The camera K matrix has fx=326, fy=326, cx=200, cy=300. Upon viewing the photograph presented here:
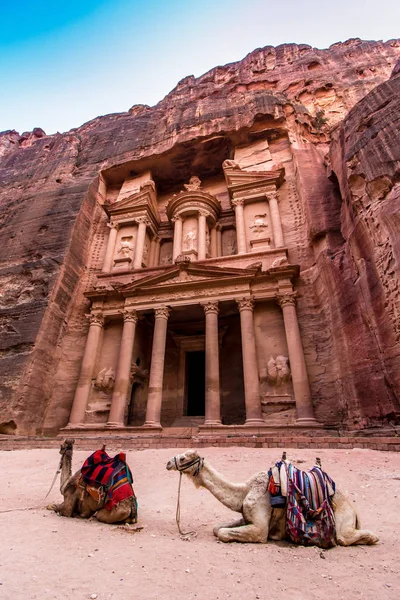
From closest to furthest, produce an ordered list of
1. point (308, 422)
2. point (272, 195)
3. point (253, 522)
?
point (253, 522)
point (308, 422)
point (272, 195)

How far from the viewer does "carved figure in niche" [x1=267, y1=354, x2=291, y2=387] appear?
1303 centimetres

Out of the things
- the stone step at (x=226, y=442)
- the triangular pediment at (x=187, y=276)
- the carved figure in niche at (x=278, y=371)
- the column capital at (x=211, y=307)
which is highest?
the triangular pediment at (x=187, y=276)

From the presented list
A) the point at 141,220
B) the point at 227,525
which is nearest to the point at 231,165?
the point at 141,220

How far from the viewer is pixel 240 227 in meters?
18.2

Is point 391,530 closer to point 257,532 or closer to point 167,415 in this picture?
point 257,532

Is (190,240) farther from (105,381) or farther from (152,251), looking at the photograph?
(105,381)

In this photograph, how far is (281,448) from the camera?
7977mm

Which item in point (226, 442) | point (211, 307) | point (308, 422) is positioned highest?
point (211, 307)

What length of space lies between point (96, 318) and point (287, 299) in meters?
9.22

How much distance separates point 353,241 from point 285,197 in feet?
27.3

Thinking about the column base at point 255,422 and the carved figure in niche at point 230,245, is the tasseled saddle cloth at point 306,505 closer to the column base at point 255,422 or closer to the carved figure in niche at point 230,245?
the column base at point 255,422

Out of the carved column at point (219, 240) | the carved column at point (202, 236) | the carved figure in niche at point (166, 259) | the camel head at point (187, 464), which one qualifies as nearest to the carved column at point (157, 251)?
the carved figure in niche at point (166, 259)

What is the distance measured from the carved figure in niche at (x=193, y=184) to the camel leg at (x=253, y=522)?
760 inches

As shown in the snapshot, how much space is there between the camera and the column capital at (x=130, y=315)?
15648 mm
